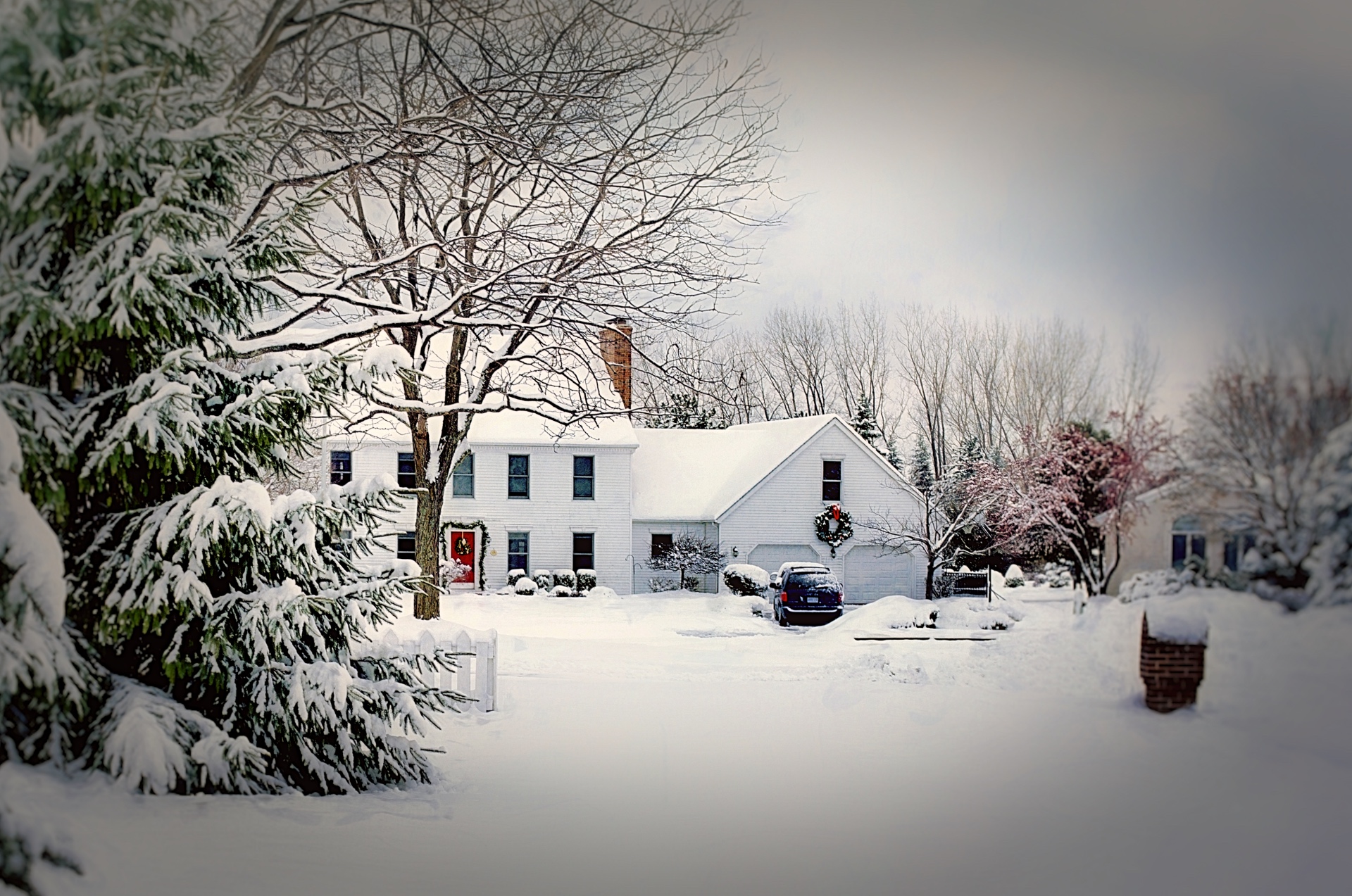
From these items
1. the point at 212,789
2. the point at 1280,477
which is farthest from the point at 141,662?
the point at 1280,477

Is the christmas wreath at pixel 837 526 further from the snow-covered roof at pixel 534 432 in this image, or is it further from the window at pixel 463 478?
the window at pixel 463 478

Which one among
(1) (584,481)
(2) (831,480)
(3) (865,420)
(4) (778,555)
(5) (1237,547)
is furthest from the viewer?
(1) (584,481)

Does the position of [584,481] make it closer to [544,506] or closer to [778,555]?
[544,506]

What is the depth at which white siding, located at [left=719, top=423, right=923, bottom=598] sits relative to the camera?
182 inches

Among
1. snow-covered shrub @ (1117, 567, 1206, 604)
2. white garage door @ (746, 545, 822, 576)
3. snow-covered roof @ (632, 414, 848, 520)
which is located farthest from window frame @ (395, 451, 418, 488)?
snow-covered shrub @ (1117, 567, 1206, 604)

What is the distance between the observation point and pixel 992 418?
367 cm

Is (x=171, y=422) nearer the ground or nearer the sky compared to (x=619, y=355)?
nearer the ground

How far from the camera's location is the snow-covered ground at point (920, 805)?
2764 millimetres

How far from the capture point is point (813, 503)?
527 cm

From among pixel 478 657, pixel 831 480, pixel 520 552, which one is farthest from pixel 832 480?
pixel 520 552

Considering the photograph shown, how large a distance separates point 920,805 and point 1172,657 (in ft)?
3.04

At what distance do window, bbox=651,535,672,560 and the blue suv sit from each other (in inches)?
26.9

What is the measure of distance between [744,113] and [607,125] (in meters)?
0.75

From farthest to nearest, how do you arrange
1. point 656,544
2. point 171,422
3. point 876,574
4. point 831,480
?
point 656,544 → point 876,574 → point 831,480 → point 171,422
